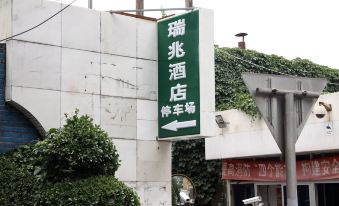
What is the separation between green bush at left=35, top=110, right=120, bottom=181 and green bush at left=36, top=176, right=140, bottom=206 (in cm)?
20

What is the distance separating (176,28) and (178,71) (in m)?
0.82

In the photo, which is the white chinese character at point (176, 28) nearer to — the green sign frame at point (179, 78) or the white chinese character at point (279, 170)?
the green sign frame at point (179, 78)

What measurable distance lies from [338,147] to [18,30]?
8822mm

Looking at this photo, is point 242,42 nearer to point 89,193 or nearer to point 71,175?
point 71,175

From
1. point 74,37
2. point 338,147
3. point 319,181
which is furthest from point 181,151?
point 74,37

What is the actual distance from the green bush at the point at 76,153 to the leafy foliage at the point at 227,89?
895 cm

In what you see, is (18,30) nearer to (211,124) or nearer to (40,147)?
(40,147)

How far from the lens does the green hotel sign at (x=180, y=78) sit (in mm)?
10641

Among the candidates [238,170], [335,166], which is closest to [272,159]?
[238,170]

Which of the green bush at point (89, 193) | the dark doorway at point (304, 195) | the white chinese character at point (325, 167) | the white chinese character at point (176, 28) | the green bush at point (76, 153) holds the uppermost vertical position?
the white chinese character at point (176, 28)

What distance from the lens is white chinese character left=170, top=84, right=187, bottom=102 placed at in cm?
1078

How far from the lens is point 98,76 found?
10734 millimetres

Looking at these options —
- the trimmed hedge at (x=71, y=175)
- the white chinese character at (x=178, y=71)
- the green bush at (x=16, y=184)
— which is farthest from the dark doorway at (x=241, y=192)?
the green bush at (x=16, y=184)

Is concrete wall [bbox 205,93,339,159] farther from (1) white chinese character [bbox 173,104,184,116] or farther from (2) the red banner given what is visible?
(1) white chinese character [bbox 173,104,184,116]
